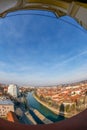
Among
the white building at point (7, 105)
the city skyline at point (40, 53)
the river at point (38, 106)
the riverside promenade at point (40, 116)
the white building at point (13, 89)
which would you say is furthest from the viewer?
the river at point (38, 106)

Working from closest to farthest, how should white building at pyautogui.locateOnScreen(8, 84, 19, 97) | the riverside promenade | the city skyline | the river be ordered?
the riverside promenade < white building at pyautogui.locateOnScreen(8, 84, 19, 97) < the city skyline < the river

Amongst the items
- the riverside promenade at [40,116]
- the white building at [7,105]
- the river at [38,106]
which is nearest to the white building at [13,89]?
the white building at [7,105]

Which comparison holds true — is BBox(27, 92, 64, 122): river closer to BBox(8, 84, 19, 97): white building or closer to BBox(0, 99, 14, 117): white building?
BBox(8, 84, 19, 97): white building

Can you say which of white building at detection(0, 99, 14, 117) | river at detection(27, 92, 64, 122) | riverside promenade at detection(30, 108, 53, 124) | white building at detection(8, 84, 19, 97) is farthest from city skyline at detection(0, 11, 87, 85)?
riverside promenade at detection(30, 108, 53, 124)

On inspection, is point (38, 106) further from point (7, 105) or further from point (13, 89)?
point (7, 105)

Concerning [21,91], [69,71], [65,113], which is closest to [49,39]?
[69,71]

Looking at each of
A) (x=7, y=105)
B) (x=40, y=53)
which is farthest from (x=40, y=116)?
(x=40, y=53)

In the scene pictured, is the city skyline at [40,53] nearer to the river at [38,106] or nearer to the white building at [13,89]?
the white building at [13,89]

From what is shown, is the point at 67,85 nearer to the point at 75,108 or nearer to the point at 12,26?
the point at 75,108
